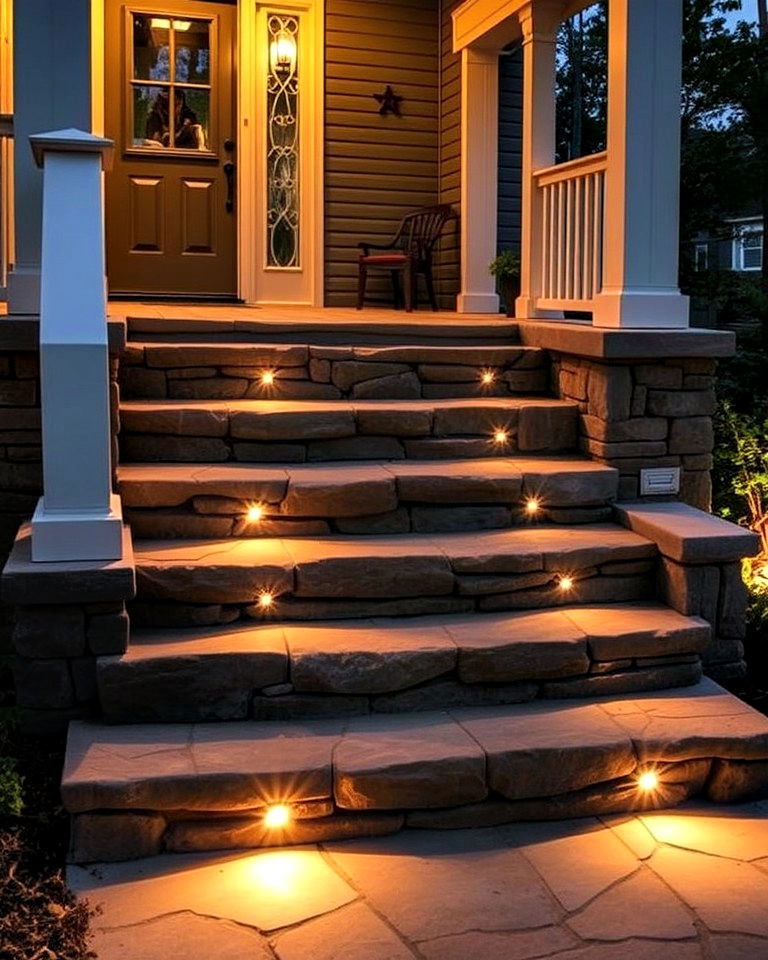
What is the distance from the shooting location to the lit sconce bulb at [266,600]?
11.4ft

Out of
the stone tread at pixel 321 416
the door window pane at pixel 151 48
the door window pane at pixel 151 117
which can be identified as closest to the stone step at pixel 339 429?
the stone tread at pixel 321 416

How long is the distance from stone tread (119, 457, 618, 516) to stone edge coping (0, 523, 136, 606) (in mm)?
645

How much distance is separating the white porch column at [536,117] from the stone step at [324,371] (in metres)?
0.78

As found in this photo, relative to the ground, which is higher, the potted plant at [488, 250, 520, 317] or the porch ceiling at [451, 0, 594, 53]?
the porch ceiling at [451, 0, 594, 53]

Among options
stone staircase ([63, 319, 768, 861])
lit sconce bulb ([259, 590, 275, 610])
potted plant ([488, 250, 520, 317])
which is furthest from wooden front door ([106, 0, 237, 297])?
lit sconce bulb ([259, 590, 275, 610])

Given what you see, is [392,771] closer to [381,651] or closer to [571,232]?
[381,651]

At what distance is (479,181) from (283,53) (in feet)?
→ 4.80

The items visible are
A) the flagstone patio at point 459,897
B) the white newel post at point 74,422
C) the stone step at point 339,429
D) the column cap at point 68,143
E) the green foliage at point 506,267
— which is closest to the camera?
the flagstone patio at point 459,897

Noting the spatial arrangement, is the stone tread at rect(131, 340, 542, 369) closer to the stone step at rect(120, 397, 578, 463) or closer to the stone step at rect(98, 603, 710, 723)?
the stone step at rect(120, 397, 578, 463)

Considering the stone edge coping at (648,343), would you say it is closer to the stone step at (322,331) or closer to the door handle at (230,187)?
the stone step at (322,331)

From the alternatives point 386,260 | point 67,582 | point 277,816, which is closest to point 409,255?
point 386,260

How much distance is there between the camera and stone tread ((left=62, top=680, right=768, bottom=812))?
2.79 metres

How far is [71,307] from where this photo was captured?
3.24m

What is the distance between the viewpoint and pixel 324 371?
4586mm
